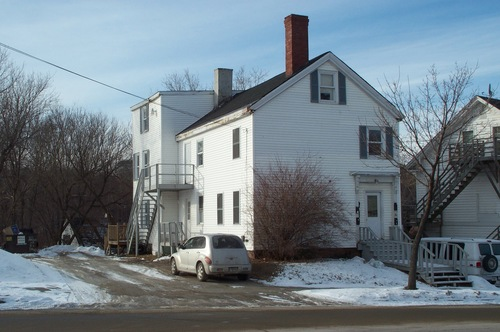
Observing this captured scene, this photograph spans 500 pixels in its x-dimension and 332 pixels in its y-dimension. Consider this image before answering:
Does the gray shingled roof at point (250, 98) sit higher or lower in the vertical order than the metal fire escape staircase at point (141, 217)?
higher

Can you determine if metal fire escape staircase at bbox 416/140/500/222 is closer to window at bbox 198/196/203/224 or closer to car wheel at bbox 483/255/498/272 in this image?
car wheel at bbox 483/255/498/272

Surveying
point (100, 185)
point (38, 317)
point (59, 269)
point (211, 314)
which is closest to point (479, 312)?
point (211, 314)

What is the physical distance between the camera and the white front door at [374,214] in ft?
87.9

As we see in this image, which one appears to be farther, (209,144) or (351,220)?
(209,144)

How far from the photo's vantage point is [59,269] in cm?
2325

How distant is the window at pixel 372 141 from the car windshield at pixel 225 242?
8797 mm

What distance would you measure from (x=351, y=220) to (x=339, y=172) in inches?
84.1

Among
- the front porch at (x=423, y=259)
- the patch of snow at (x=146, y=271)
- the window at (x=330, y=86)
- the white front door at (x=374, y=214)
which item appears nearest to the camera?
the front porch at (x=423, y=259)

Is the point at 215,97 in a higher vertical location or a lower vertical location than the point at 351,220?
higher

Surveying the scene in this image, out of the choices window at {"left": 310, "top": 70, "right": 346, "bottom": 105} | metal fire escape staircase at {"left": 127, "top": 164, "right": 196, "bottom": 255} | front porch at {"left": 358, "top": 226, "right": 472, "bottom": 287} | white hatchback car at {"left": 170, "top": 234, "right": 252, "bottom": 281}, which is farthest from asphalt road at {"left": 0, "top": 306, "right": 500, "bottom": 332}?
metal fire escape staircase at {"left": 127, "top": 164, "right": 196, "bottom": 255}

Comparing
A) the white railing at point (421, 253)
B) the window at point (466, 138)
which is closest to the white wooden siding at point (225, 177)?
the white railing at point (421, 253)

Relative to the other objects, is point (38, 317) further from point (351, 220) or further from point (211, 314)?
point (351, 220)

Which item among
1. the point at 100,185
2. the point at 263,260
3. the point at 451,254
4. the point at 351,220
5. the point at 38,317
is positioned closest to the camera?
the point at 38,317

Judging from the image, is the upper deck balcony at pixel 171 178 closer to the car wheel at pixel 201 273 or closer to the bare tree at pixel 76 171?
the car wheel at pixel 201 273
